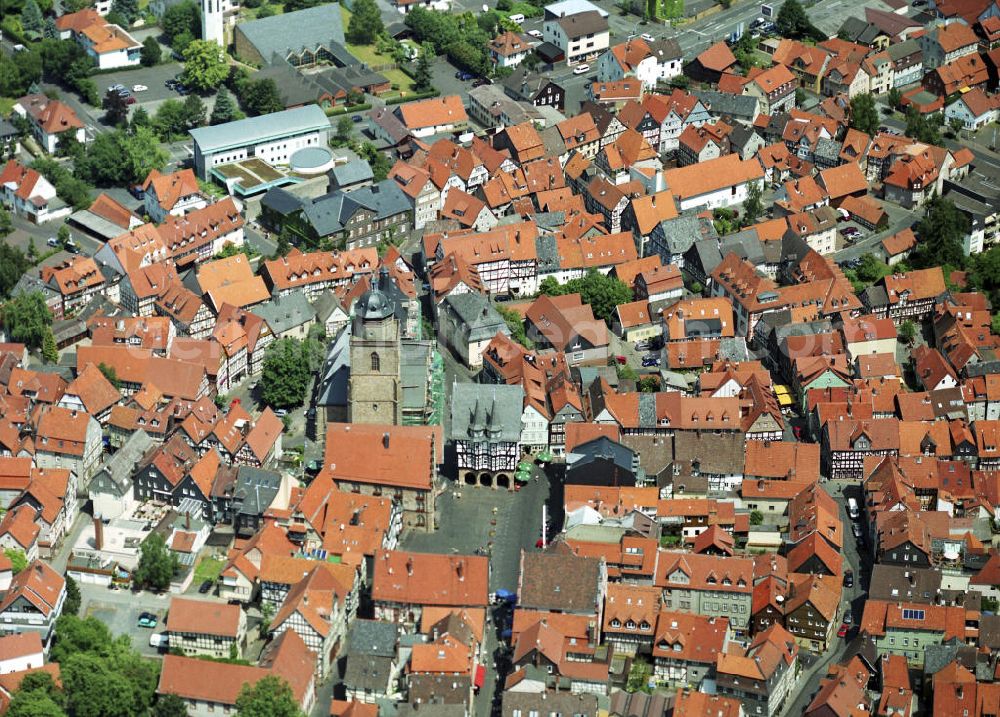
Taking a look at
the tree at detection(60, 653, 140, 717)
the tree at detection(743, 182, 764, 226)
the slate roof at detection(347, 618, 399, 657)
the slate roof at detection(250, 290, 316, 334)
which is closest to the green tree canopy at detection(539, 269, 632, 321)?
the tree at detection(743, 182, 764, 226)

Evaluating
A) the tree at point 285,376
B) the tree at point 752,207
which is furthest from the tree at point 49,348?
the tree at point 752,207

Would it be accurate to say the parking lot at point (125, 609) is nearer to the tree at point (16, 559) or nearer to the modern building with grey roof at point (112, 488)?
the tree at point (16, 559)

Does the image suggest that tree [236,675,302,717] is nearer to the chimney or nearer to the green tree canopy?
the chimney

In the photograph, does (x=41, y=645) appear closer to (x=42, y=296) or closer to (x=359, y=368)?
(x=359, y=368)

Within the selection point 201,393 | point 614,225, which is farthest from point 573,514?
point 614,225

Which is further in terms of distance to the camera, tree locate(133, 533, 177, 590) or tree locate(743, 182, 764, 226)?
tree locate(743, 182, 764, 226)
